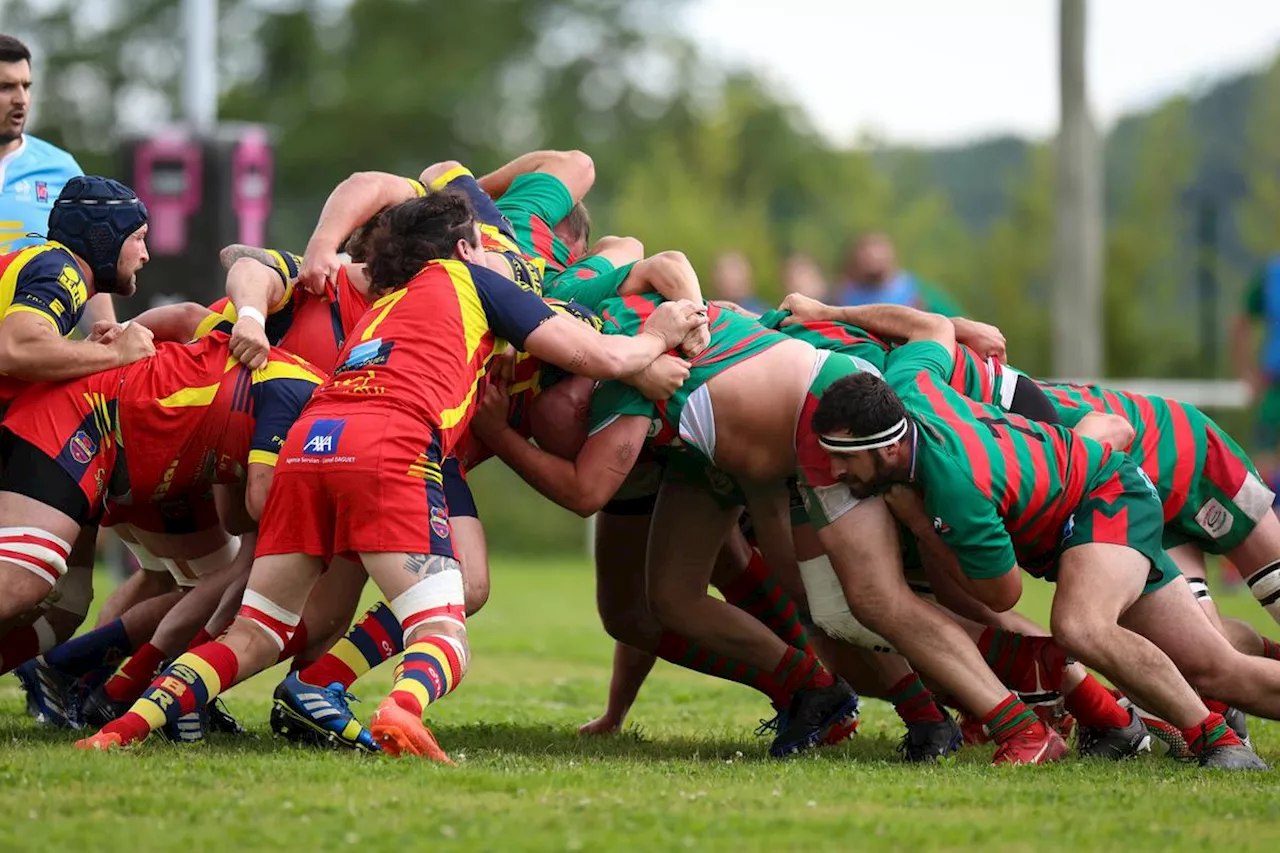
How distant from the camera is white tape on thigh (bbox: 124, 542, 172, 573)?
23.4ft

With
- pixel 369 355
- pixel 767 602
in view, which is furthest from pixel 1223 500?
pixel 369 355

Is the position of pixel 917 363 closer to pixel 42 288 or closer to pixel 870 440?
pixel 870 440

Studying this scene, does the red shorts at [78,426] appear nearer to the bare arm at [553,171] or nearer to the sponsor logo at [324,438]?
the sponsor logo at [324,438]

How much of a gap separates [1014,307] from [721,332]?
58.4 ft

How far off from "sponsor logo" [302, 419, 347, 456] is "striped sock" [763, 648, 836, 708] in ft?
6.90

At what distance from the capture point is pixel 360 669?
591 cm

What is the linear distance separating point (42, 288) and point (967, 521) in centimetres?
326

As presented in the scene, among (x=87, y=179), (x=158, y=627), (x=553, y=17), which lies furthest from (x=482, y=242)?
(x=553, y=17)

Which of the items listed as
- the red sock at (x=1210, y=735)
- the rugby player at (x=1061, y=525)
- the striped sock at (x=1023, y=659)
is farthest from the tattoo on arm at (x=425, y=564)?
the red sock at (x=1210, y=735)

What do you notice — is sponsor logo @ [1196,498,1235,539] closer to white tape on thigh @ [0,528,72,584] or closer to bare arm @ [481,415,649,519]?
bare arm @ [481,415,649,519]

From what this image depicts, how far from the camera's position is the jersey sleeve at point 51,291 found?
6020mm

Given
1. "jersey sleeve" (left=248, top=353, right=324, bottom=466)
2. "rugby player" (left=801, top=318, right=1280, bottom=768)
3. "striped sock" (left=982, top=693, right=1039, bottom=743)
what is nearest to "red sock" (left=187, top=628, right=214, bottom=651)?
"jersey sleeve" (left=248, top=353, right=324, bottom=466)

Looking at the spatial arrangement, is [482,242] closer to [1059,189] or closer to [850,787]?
[850,787]

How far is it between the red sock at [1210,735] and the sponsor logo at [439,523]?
8.55 ft
